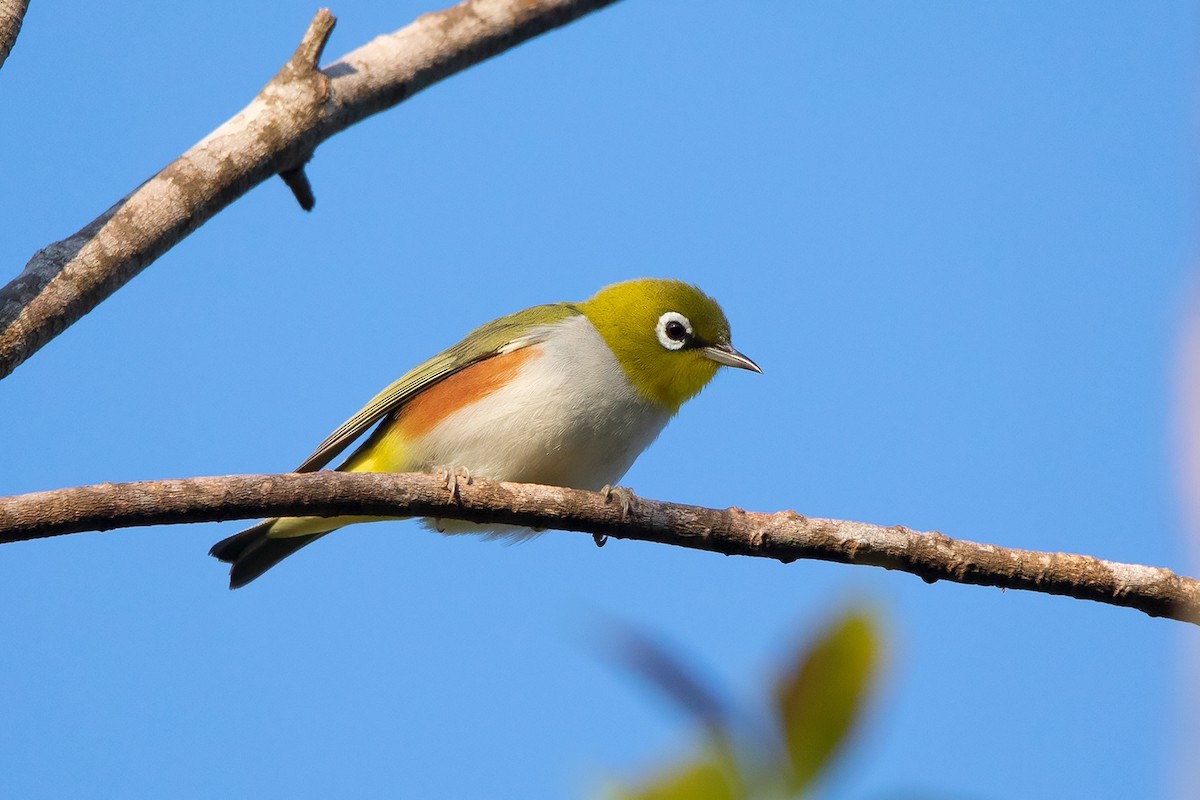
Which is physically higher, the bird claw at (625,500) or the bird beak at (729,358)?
the bird beak at (729,358)

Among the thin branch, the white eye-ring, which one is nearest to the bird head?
the white eye-ring

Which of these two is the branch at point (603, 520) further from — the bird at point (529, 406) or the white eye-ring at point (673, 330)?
the white eye-ring at point (673, 330)

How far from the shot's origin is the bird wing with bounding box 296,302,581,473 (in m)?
6.57

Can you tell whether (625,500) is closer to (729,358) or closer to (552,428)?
(552,428)

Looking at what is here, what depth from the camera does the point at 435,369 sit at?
6.84m

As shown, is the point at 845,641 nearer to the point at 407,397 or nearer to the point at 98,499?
the point at 98,499

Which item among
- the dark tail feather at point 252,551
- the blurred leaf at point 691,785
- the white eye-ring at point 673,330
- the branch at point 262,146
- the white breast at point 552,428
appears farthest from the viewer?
the white eye-ring at point 673,330

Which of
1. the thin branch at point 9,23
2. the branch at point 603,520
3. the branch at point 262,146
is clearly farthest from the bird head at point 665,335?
the thin branch at point 9,23

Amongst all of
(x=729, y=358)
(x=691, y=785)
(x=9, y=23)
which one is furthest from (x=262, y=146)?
(x=691, y=785)

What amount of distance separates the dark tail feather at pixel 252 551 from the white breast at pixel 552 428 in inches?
36.6

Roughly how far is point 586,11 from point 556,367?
2.24 m

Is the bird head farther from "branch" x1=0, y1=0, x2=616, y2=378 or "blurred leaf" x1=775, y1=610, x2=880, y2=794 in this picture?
"blurred leaf" x1=775, y1=610, x2=880, y2=794

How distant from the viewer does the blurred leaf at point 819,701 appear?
117cm

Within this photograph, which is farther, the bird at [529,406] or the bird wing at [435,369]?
the bird wing at [435,369]
